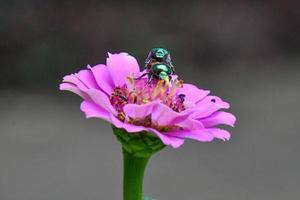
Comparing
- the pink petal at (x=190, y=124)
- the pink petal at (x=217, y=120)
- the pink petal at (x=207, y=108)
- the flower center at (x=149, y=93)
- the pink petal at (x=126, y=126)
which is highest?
the flower center at (x=149, y=93)

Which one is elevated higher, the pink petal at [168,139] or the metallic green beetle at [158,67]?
the metallic green beetle at [158,67]

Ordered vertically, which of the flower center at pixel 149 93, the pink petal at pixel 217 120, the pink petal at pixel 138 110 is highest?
the flower center at pixel 149 93

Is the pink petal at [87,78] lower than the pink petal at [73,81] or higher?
higher

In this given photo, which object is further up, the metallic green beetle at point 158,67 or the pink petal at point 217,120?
the metallic green beetle at point 158,67

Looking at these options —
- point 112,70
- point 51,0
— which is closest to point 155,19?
point 51,0

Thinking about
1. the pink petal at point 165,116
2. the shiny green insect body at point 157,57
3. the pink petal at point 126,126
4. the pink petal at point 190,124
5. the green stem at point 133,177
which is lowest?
the green stem at point 133,177
